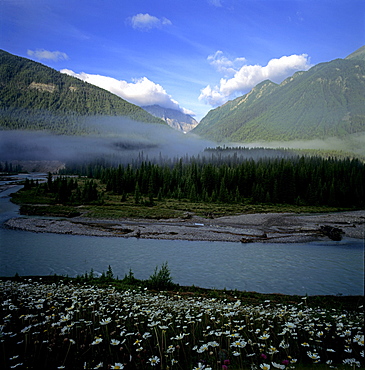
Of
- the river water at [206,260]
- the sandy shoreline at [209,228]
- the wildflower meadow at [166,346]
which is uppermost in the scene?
the wildflower meadow at [166,346]

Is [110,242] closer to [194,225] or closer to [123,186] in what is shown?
[194,225]

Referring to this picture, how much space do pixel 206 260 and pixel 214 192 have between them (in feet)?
142

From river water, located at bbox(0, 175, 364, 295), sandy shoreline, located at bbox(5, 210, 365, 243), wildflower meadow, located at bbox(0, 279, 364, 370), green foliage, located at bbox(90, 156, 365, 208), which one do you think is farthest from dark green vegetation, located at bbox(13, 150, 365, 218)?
wildflower meadow, located at bbox(0, 279, 364, 370)

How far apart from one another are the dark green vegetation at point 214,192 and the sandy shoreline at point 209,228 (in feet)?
7.23

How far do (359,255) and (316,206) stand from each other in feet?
25.7

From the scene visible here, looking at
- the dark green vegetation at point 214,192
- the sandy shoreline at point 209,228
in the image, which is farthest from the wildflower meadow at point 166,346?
the sandy shoreline at point 209,228

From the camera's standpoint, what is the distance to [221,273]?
13648mm

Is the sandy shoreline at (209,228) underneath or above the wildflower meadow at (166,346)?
underneath

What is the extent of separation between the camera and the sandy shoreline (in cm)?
Answer: 2634

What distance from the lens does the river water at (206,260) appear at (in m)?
12.1

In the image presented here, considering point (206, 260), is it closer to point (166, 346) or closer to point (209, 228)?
point (166, 346)

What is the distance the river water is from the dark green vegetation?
3886mm

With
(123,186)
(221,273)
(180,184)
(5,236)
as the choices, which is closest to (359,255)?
(221,273)

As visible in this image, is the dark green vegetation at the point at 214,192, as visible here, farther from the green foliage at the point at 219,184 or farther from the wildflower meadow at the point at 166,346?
the wildflower meadow at the point at 166,346
